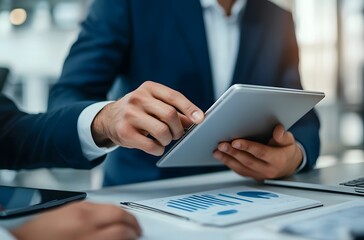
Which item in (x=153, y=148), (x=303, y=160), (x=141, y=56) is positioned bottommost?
(x=303, y=160)

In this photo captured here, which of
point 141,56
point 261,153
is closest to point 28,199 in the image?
point 261,153

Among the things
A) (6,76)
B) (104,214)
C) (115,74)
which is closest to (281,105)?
(104,214)

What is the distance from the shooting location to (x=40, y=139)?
79 centimetres

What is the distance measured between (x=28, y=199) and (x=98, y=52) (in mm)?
478

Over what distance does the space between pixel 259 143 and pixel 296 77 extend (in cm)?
47

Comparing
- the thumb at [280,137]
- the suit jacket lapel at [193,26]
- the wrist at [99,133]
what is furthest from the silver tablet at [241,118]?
the suit jacket lapel at [193,26]

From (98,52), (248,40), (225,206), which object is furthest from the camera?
(248,40)

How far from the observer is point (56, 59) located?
6.01 feet

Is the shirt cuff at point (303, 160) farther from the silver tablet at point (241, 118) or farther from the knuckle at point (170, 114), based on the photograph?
the knuckle at point (170, 114)

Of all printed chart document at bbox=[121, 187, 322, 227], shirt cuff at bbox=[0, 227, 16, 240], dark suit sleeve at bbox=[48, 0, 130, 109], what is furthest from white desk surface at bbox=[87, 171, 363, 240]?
dark suit sleeve at bbox=[48, 0, 130, 109]

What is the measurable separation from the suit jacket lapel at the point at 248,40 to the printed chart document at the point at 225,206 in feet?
1.60

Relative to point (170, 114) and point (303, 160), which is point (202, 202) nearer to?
point (170, 114)

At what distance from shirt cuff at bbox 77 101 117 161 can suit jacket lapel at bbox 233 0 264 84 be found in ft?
1.52

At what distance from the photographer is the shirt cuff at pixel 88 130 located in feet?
2.44
